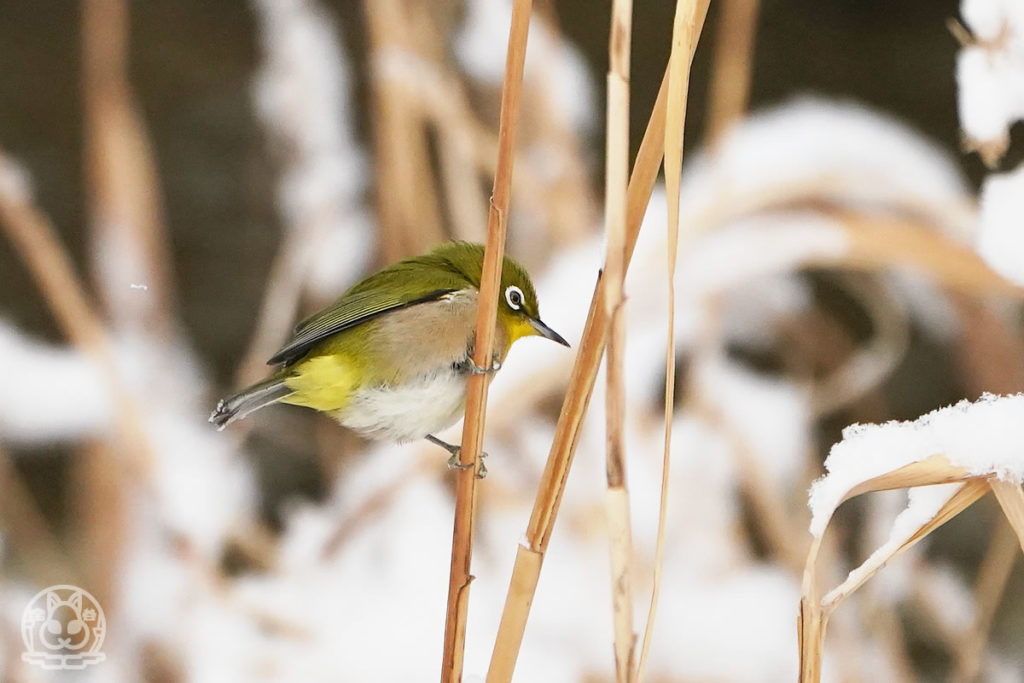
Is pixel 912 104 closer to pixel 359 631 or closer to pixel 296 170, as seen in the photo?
pixel 296 170

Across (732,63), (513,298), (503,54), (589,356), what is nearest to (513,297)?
(513,298)

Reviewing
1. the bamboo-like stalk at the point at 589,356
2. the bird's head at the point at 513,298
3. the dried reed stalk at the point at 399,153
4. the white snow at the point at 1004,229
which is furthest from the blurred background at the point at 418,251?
the bamboo-like stalk at the point at 589,356

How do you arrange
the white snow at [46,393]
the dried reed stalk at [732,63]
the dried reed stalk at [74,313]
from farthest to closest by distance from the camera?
the white snow at [46,393]
the dried reed stalk at [732,63]
the dried reed stalk at [74,313]

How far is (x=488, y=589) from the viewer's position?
120 centimetres

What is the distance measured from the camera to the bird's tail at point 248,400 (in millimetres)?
543

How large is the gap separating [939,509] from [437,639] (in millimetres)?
777

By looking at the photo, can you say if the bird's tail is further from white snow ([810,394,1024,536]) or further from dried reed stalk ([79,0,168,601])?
dried reed stalk ([79,0,168,601])

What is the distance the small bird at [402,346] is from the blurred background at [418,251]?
25 centimetres

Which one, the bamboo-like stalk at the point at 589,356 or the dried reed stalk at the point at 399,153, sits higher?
the dried reed stalk at the point at 399,153

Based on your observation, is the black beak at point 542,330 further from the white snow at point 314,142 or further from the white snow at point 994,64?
the white snow at point 314,142

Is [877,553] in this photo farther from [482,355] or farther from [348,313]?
[348,313]

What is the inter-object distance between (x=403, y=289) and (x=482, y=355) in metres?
0.22

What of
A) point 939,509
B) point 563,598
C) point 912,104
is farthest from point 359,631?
point 912,104

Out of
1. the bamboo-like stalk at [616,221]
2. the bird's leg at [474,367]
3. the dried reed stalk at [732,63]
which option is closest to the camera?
the bamboo-like stalk at [616,221]
